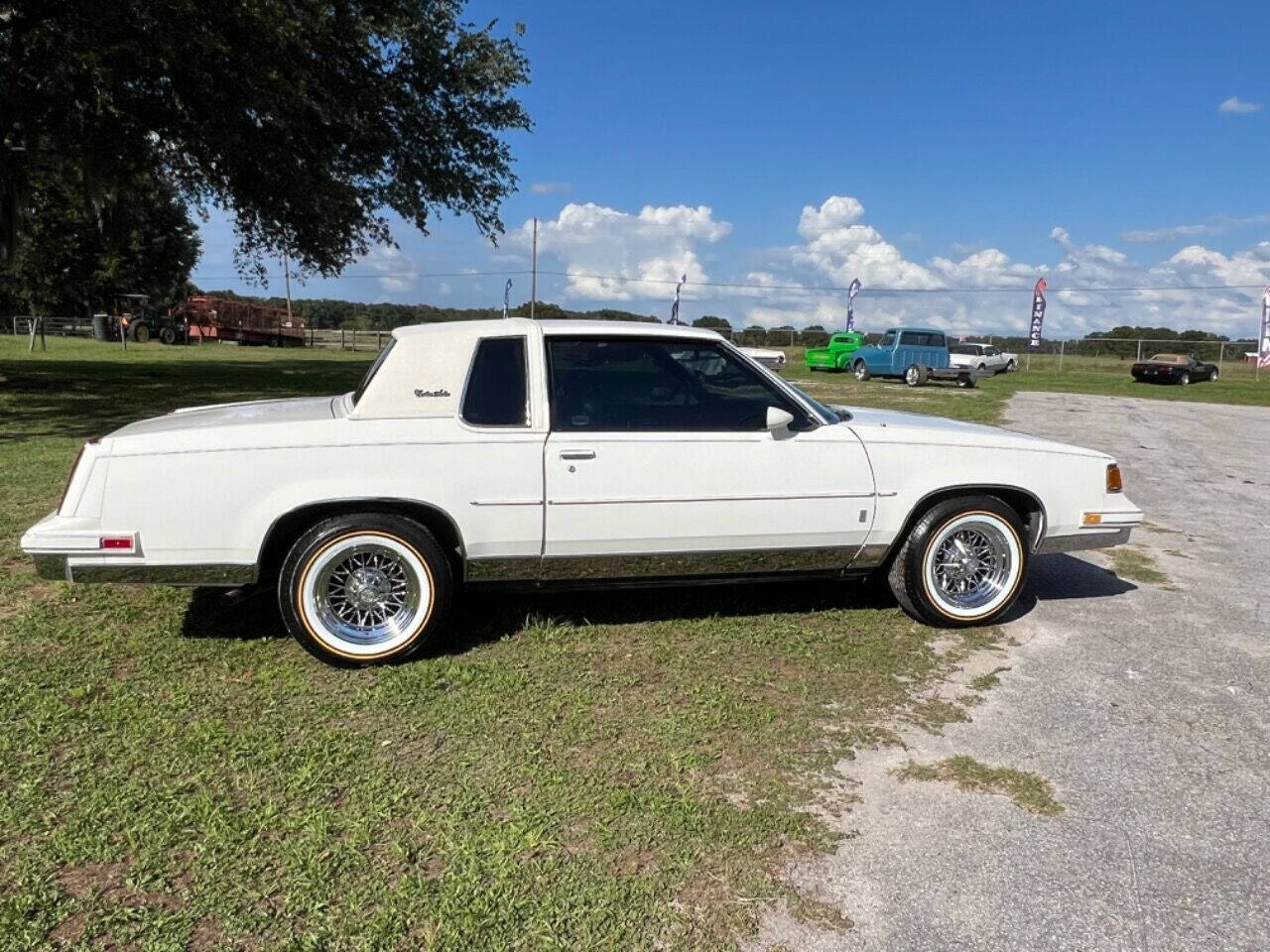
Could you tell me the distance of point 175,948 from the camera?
85.7 inches

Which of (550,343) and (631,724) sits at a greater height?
(550,343)

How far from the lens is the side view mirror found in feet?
13.8

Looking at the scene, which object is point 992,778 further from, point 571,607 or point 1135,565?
point 1135,565

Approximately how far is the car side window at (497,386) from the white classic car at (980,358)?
26.6m

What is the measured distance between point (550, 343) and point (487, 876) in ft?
8.22

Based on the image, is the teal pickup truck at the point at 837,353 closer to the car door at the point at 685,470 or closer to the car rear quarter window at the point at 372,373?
the car door at the point at 685,470

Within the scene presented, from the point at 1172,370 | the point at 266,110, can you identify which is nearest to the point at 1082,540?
the point at 266,110

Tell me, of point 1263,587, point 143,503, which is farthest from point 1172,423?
point 143,503

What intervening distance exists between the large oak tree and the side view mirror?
32.6 ft

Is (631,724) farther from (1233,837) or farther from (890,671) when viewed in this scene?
(1233,837)

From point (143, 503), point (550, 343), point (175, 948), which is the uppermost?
point (550, 343)

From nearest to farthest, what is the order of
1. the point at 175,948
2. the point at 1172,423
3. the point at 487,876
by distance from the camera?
the point at 175,948 → the point at 487,876 → the point at 1172,423

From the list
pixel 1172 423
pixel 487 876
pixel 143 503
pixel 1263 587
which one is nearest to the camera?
pixel 487 876

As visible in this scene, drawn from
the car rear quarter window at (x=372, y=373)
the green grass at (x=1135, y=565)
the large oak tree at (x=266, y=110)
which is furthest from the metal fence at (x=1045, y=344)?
the car rear quarter window at (x=372, y=373)
